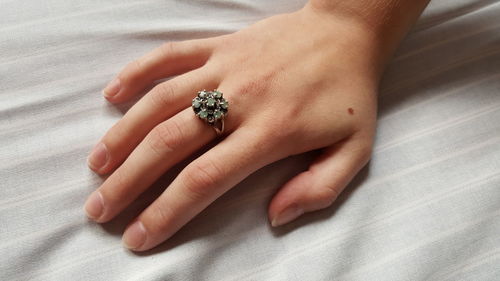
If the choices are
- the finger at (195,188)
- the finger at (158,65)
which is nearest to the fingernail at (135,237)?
the finger at (195,188)

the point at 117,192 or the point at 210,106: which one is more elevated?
the point at 210,106

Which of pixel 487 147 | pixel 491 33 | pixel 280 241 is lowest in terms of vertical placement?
pixel 280 241

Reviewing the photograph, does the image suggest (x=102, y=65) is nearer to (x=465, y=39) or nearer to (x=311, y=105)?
(x=311, y=105)

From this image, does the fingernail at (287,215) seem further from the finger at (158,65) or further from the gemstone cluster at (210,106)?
the finger at (158,65)

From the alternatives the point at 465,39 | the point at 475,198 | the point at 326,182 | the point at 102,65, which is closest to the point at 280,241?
the point at 326,182

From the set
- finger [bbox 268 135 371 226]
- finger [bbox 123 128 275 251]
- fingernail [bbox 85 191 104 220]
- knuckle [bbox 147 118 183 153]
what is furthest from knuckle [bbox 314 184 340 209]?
fingernail [bbox 85 191 104 220]

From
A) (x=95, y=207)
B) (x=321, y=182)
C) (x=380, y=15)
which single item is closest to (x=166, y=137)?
(x=95, y=207)

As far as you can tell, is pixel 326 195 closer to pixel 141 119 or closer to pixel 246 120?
pixel 246 120
